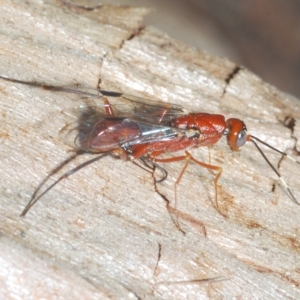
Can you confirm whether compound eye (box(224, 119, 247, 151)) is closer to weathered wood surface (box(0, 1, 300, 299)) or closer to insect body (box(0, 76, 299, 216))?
insect body (box(0, 76, 299, 216))

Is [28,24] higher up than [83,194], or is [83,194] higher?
[28,24]

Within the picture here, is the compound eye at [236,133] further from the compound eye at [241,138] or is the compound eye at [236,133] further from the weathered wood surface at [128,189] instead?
the weathered wood surface at [128,189]

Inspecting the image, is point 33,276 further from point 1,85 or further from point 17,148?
point 1,85

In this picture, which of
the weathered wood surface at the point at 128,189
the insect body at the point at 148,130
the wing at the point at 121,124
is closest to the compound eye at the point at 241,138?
the insect body at the point at 148,130

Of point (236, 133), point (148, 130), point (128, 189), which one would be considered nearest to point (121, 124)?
point (148, 130)

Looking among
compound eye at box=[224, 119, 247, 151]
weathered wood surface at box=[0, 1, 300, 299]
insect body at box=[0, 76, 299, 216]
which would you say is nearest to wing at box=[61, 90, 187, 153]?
insect body at box=[0, 76, 299, 216]

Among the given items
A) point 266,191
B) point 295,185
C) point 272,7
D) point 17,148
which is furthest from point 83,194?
point 272,7
